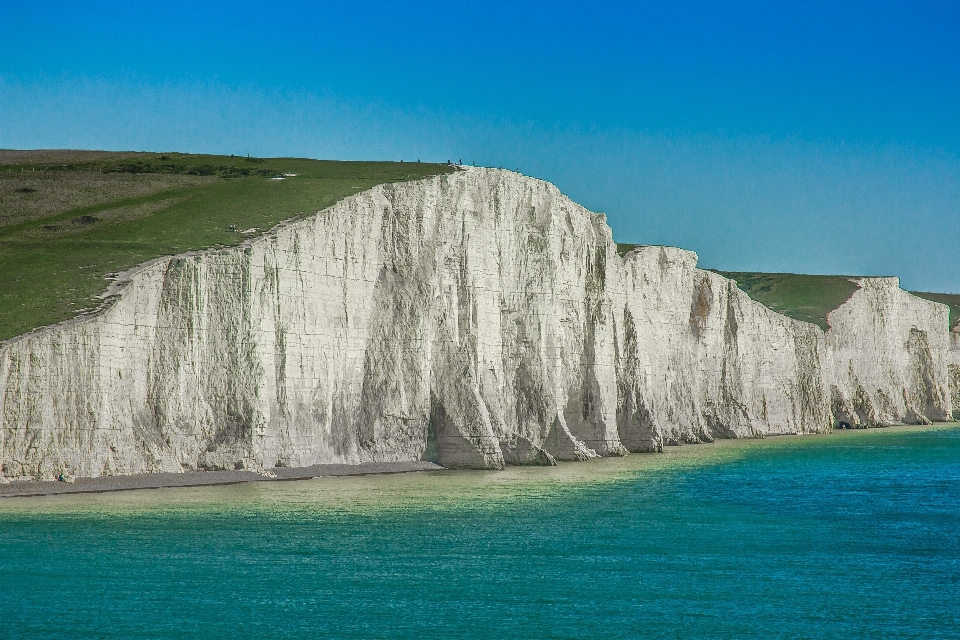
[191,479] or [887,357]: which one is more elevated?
[887,357]

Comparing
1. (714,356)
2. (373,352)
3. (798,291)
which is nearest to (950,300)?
(798,291)

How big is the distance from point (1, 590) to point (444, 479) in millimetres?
25879

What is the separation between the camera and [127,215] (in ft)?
197

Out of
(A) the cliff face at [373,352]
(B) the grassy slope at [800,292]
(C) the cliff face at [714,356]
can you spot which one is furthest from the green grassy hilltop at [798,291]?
(A) the cliff face at [373,352]

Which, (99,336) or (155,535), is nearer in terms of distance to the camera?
(155,535)

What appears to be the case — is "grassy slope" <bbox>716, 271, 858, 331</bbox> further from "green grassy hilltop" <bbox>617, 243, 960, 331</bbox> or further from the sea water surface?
the sea water surface

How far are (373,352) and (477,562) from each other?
76.7 ft

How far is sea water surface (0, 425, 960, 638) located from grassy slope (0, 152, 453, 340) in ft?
34.1

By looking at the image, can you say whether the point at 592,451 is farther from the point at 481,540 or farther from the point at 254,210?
the point at 481,540

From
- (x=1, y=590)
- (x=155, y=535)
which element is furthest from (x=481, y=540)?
(x=1, y=590)

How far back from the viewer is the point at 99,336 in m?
41.8

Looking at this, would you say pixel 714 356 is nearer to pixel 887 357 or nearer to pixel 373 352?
pixel 887 357

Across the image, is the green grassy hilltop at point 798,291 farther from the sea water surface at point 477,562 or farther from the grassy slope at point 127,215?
the sea water surface at point 477,562

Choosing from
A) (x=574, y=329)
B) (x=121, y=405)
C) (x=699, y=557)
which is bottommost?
Result: (x=699, y=557)
